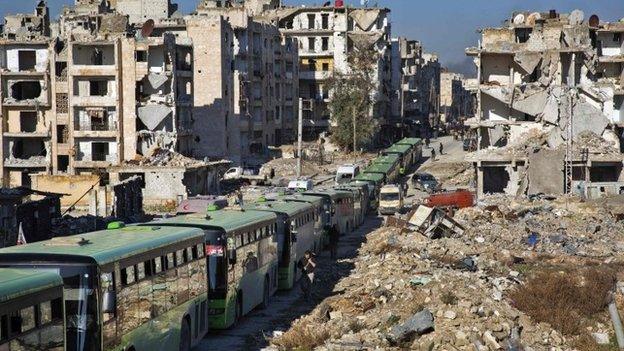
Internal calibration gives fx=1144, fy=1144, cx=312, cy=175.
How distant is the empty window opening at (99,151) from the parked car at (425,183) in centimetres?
2160

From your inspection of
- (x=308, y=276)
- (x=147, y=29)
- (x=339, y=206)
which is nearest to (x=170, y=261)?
(x=308, y=276)

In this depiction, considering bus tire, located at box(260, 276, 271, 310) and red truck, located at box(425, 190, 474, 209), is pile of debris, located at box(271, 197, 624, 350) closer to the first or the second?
bus tire, located at box(260, 276, 271, 310)

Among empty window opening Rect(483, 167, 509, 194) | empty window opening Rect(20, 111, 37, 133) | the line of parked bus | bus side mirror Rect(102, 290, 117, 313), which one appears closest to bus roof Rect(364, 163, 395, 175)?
empty window opening Rect(483, 167, 509, 194)

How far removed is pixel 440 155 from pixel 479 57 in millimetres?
30422

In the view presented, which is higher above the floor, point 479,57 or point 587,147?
point 479,57

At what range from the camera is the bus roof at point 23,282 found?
14125 millimetres

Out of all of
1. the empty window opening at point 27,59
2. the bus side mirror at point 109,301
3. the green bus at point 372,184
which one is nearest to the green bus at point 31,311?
the bus side mirror at point 109,301

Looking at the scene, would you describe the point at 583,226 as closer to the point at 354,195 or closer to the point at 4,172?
the point at 354,195

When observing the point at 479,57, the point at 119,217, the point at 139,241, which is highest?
the point at 479,57

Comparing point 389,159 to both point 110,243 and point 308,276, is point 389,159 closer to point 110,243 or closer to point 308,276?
point 308,276

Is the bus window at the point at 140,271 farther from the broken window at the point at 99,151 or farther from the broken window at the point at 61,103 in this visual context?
the broken window at the point at 61,103

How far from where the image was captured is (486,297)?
27703mm

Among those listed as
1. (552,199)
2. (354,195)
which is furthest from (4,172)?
(552,199)

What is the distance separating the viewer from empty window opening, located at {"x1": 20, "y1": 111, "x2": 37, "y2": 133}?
80062 mm
